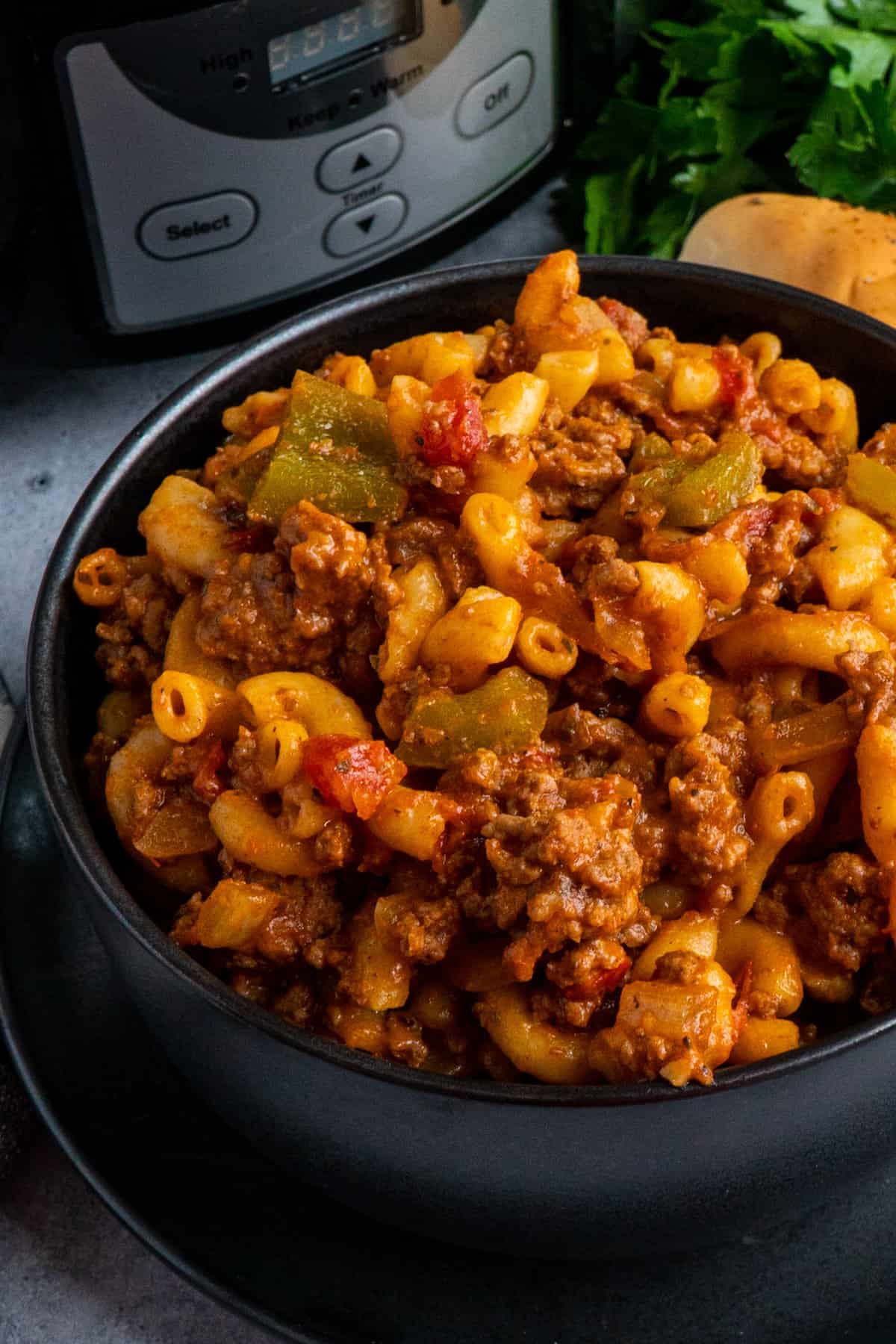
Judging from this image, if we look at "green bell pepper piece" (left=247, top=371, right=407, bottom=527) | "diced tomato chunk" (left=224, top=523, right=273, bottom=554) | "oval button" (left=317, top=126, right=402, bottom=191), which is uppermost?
"green bell pepper piece" (left=247, top=371, right=407, bottom=527)

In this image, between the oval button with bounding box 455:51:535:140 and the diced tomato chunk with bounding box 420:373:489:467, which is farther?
the oval button with bounding box 455:51:535:140

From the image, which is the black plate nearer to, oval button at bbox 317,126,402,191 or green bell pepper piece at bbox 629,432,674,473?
green bell pepper piece at bbox 629,432,674,473

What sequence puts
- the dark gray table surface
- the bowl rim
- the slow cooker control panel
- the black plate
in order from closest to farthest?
the bowl rim
the black plate
the dark gray table surface
the slow cooker control panel

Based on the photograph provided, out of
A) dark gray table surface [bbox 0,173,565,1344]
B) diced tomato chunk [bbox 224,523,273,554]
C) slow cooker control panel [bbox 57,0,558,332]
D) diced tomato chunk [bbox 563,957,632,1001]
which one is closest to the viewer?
diced tomato chunk [bbox 563,957,632,1001]

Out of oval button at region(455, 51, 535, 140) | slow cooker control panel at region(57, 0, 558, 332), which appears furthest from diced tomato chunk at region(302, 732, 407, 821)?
oval button at region(455, 51, 535, 140)

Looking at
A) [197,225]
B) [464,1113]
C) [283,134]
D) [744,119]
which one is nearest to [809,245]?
[744,119]

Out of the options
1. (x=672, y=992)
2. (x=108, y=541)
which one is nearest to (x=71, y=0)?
(x=108, y=541)

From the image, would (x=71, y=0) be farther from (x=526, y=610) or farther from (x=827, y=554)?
(x=827, y=554)
